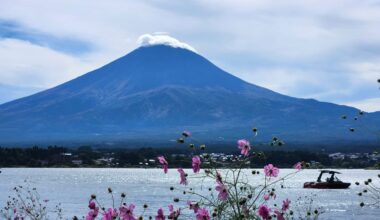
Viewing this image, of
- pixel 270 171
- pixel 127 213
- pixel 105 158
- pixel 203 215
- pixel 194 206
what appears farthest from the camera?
pixel 105 158

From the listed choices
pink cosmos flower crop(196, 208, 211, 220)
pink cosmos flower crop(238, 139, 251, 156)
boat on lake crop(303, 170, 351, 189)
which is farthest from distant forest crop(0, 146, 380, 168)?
pink cosmos flower crop(196, 208, 211, 220)

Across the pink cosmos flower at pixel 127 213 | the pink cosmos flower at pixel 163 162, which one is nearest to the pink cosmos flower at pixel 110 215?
the pink cosmos flower at pixel 127 213

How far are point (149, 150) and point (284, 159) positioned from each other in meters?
33.5

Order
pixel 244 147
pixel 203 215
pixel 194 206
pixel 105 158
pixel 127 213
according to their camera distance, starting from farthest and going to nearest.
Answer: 1. pixel 105 158
2. pixel 244 147
3. pixel 194 206
4. pixel 127 213
5. pixel 203 215

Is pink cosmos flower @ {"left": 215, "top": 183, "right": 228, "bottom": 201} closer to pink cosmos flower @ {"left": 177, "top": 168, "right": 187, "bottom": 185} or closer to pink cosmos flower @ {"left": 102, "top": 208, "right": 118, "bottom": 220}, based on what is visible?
pink cosmos flower @ {"left": 177, "top": 168, "right": 187, "bottom": 185}

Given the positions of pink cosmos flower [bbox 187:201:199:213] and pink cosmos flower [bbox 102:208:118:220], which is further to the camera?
pink cosmos flower [bbox 187:201:199:213]

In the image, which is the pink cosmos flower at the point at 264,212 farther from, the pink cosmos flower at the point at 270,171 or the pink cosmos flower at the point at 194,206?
the pink cosmos flower at the point at 270,171

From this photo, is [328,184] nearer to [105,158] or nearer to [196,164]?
[105,158]

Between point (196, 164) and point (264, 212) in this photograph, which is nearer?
point (264, 212)

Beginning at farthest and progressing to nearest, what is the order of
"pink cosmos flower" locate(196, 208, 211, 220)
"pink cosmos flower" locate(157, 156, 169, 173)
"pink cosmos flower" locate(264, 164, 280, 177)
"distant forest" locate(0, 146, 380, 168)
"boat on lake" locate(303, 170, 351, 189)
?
"distant forest" locate(0, 146, 380, 168) → "boat on lake" locate(303, 170, 351, 189) → "pink cosmos flower" locate(264, 164, 280, 177) → "pink cosmos flower" locate(157, 156, 169, 173) → "pink cosmos flower" locate(196, 208, 211, 220)

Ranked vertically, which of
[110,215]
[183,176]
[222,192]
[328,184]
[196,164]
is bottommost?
[110,215]

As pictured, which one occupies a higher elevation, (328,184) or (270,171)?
(328,184)

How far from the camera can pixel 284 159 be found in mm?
107250

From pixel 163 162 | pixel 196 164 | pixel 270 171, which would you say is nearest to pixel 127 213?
pixel 163 162
